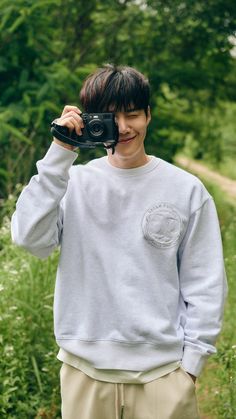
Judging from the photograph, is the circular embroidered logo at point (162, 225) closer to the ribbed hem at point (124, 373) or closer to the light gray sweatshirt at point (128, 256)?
→ the light gray sweatshirt at point (128, 256)

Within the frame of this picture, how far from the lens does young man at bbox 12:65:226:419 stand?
8.46 ft

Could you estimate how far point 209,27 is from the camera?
30.5 ft

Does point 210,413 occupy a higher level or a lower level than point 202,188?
lower

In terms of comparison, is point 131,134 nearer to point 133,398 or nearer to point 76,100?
point 133,398

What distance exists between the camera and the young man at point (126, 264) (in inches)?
102

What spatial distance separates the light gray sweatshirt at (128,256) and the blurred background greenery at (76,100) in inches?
50.4

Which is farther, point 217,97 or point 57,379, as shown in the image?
point 217,97

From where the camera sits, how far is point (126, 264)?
258 cm

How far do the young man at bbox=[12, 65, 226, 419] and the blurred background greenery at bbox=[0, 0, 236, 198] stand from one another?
15.5 ft

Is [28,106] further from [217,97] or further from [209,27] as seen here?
[217,97]

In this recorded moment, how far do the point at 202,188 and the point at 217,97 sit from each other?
8.87 meters

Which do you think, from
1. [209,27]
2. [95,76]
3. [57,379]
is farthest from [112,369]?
[209,27]

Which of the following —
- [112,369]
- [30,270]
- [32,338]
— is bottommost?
[32,338]

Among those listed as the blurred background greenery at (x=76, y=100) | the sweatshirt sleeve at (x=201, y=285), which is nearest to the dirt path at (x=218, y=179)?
the blurred background greenery at (x=76, y=100)
